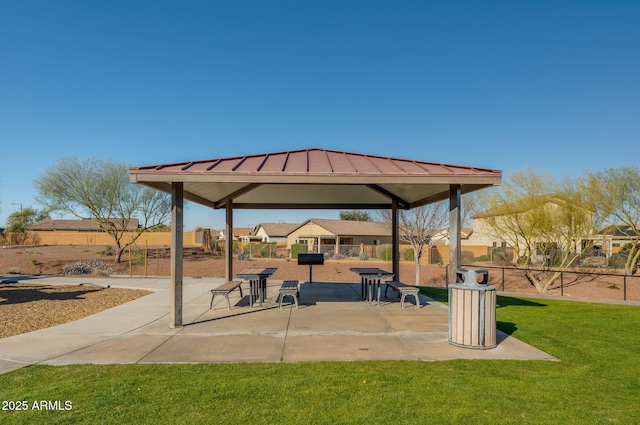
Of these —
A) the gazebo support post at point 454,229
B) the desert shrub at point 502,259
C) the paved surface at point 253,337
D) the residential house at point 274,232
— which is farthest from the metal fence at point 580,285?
the residential house at point 274,232

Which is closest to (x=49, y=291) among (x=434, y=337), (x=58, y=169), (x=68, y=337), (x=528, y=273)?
(x=68, y=337)

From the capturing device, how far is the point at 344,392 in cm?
457

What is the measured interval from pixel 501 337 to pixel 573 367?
1.73m

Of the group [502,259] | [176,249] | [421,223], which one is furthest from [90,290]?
[502,259]

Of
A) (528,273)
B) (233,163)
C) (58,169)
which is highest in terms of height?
(58,169)

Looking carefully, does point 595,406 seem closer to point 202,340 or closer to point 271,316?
point 202,340

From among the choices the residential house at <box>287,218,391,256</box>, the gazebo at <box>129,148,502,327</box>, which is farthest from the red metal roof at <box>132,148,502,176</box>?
the residential house at <box>287,218,391,256</box>

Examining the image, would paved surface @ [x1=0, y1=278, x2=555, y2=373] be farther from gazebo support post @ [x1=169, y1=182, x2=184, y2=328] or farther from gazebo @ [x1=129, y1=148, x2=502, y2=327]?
gazebo @ [x1=129, y1=148, x2=502, y2=327]

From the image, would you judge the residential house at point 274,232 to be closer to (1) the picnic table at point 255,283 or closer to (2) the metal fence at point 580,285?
(2) the metal fence at point 580,285

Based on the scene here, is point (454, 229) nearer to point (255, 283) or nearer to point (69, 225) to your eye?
point (255, 283)

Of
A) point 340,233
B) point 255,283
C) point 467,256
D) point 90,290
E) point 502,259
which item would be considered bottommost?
point 467,256

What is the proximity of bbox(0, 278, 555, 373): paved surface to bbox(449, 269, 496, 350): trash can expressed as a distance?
0.16 metres

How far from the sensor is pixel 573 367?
562 centimetres

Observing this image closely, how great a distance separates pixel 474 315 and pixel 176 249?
5500mm
